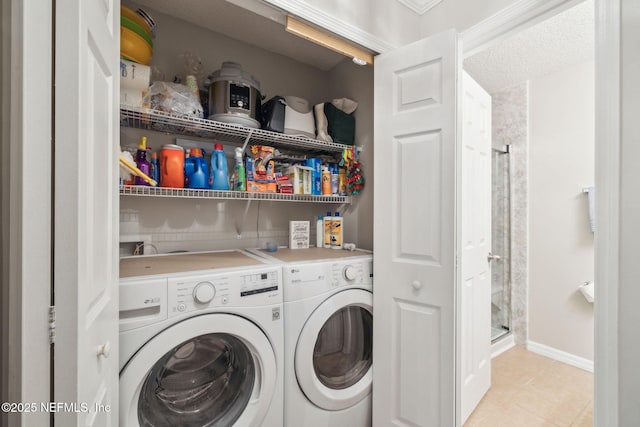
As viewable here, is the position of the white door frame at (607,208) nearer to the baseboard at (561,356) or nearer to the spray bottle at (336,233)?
the spray bottle at (336,233)

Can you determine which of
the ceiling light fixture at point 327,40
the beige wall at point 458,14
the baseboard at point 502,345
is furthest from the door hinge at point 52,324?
the baseboard at point 502,345

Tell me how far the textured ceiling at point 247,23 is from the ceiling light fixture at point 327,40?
0.07 m

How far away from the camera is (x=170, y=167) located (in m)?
1.42

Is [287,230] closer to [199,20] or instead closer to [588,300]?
[199,20]

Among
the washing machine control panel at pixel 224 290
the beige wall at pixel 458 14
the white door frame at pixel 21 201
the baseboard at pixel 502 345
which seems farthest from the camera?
the baseboard at pixel 502 345

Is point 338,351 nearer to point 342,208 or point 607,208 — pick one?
point 342,208

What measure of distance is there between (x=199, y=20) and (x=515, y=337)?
366 centimetres

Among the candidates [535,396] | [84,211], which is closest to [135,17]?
[84,211]

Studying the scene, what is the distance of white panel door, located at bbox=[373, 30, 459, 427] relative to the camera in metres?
1.25

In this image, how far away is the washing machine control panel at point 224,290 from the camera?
104 cm

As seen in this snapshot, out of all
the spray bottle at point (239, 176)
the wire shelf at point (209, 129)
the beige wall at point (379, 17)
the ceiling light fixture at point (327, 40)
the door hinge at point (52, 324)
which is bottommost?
the door hinge at point (52, 324)

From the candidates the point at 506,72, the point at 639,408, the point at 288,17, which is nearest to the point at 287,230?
the point at 288,17

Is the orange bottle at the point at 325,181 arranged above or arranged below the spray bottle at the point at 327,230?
above

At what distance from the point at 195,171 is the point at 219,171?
124mm
